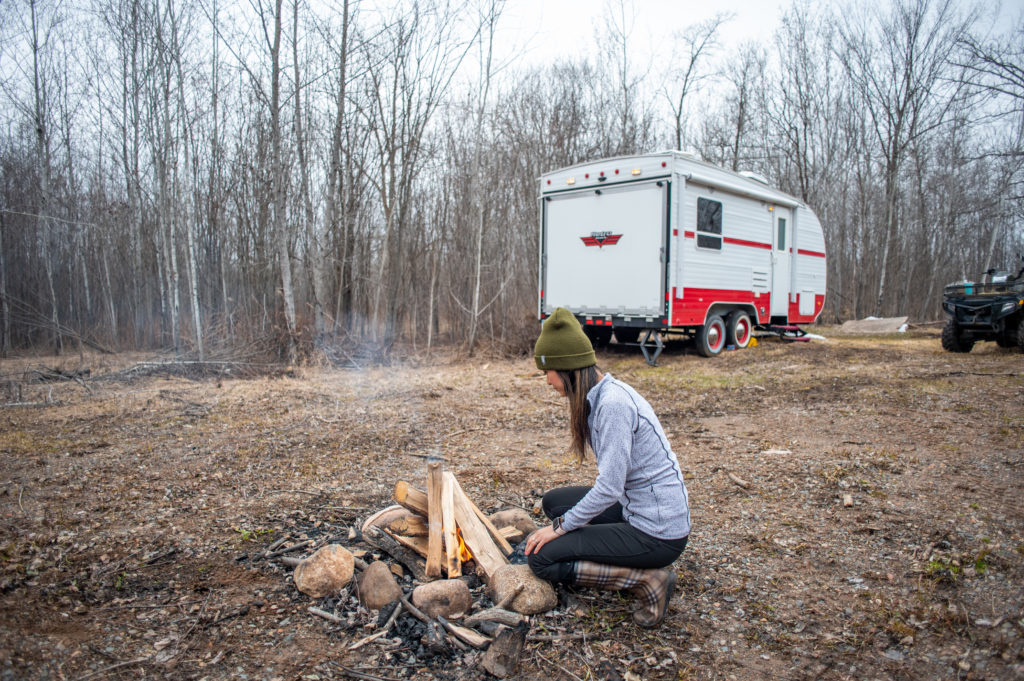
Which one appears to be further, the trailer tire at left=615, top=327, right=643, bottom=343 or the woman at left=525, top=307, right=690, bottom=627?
the trailer tire at left=615, top=327, right=643, bottom=343

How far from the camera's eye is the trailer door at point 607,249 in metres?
10.8

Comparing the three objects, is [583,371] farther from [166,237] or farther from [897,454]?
[166,237]

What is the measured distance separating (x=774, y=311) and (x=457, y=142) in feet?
27.4

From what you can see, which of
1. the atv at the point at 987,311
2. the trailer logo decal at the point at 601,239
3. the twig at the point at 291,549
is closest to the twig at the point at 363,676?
the twig at the point at 291,549

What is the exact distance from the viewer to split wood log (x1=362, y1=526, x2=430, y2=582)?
346 cm

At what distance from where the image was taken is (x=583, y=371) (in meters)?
3.13

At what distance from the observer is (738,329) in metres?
12.9

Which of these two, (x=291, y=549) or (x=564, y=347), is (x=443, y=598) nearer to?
(x=291, y=549)

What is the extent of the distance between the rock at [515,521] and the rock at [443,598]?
31.4 inches

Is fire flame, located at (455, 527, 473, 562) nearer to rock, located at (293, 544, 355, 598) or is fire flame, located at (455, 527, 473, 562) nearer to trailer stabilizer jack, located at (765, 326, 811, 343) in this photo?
rock, located at (293, 544, 355, 598)

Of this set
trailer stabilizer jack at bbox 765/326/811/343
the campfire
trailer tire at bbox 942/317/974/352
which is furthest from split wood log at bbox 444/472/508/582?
trailer stabilizer jack at bbox 765/326/811/343

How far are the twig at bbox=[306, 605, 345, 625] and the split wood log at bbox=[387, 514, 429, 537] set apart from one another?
0.64m

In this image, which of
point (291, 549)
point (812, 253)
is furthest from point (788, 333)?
point (291, 549)

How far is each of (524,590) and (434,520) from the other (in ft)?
2.10
